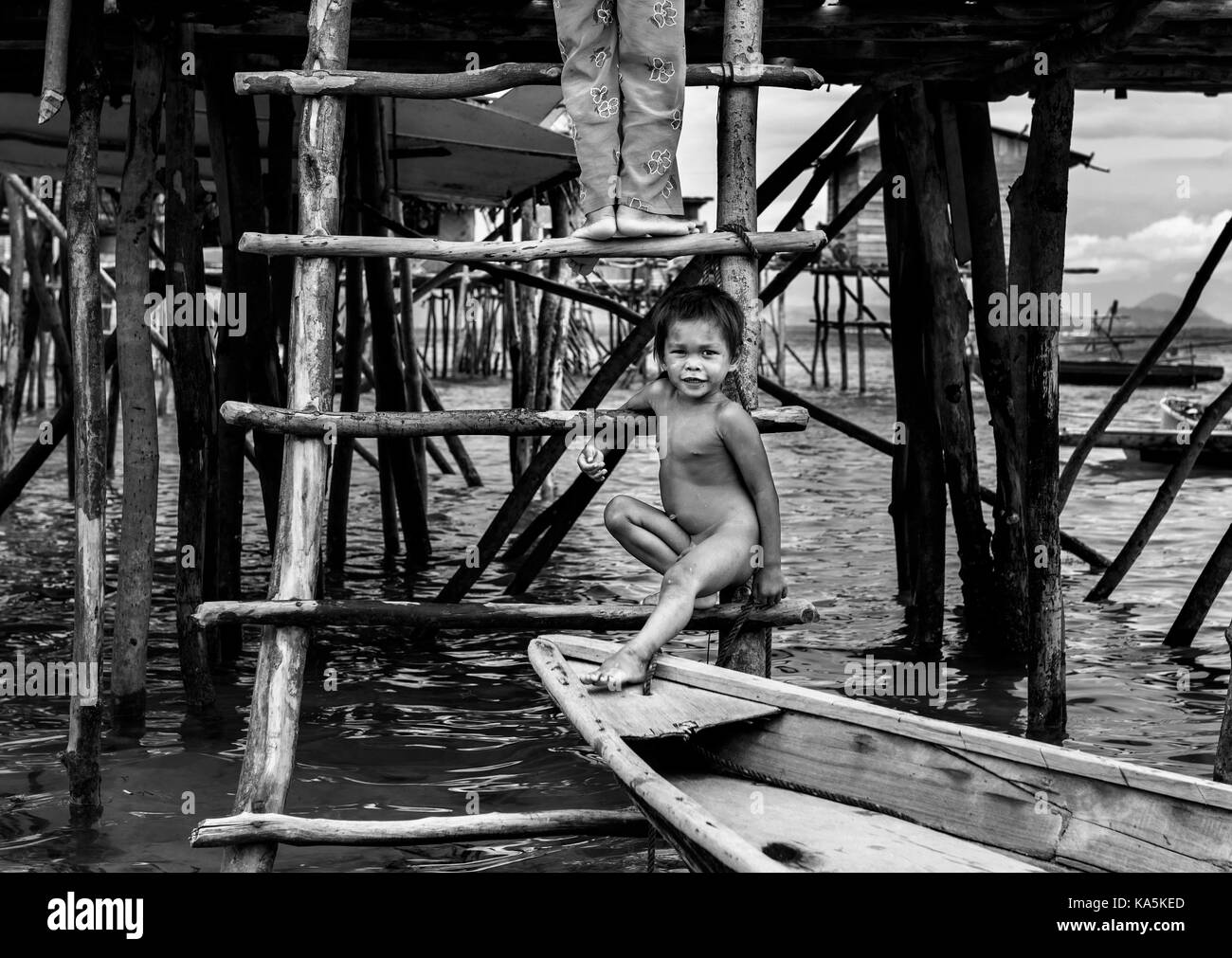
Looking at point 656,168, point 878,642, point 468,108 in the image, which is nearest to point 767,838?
point 656,168

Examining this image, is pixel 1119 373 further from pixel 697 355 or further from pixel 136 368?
pixel 697 355

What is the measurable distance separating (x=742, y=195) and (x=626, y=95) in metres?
0.42

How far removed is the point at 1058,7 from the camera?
181 inches

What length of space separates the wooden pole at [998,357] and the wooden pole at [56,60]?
3596 mm

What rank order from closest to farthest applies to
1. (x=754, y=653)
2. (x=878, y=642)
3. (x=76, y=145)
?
1. (x=754, y=653)
2. (x=76, y=145)
3. (x=878, y=642)

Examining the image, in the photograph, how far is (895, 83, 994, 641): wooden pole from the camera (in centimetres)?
579

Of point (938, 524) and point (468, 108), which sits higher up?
point (468, 108)

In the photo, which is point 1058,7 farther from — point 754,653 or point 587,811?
point 587,811

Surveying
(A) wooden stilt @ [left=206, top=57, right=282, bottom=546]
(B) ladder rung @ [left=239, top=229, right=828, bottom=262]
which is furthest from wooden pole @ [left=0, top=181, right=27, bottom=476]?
(B) ladder rung @ [left=239, top=229, right=828, bottom=262]

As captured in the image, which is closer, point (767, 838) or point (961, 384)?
point (767, 838)

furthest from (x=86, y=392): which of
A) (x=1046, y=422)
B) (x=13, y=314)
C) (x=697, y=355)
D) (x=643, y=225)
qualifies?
(x=13, y=314)

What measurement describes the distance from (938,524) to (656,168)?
2961 mm
